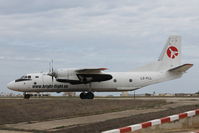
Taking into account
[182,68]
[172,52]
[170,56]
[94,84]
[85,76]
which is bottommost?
[94,84]

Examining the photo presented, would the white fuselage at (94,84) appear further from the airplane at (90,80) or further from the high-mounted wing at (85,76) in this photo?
the high-mounted wing at (85,76)

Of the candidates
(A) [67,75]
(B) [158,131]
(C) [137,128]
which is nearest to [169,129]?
(B) [158,131]

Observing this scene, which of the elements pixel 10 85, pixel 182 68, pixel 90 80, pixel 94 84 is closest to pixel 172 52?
pixel 182 68

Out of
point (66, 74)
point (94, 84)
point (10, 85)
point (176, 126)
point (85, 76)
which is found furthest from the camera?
point (10, 85)

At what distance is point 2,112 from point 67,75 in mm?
16108

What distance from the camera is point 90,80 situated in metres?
36.9

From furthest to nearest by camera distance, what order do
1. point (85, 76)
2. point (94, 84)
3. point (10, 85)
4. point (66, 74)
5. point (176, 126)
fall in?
point (10, 85)
point (94, 84)
point (85, 76)
point (66, 74)
point (176, 126)

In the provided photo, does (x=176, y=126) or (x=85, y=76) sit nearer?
(x=176, y=126)

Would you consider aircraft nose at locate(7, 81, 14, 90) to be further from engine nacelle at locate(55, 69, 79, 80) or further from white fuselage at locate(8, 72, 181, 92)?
engine nacelle at locate(55, 69, 79, 80)

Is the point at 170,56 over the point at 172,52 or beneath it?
beneath

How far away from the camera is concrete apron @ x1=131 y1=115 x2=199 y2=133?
449 inches

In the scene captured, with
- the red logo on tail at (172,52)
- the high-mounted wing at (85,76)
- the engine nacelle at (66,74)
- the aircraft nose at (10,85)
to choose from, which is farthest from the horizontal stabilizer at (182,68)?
the aircraft nose at (10,85)

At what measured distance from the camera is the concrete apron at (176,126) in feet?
37.5

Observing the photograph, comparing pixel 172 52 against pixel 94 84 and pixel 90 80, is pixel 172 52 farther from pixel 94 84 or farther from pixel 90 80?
pixel 90 80
